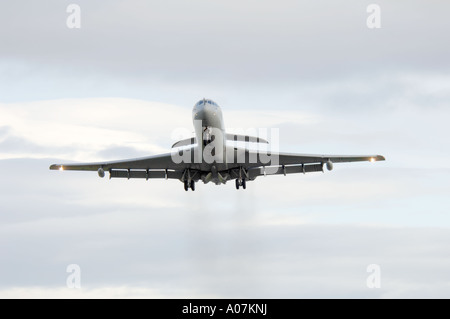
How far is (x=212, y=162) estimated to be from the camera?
60031mm

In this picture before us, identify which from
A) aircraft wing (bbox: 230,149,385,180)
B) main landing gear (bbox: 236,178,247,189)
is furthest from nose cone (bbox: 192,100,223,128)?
main landing gear (bbox: 236,178,247,189)

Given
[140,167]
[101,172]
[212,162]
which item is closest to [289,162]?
[212,162]

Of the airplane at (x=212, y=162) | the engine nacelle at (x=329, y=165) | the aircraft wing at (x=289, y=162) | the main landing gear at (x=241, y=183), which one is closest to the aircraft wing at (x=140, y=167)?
the airplane at (x=212, y=162)

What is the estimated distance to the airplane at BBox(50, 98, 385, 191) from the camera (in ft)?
190

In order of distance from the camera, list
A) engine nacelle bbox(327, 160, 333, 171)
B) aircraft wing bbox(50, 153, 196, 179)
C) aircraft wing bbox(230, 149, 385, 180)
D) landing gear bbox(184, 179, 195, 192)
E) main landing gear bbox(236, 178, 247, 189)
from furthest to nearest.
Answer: landing gear bbox(184, 179, 195, 192)
main landing gear bbox(236, 178, 247, 189)
aircraft wing bbox(50, 153, 196, 179)
aircraft wing bbox(230, 149, 385, 180)
engine nacelle bbox(327, 160, 333, 171)

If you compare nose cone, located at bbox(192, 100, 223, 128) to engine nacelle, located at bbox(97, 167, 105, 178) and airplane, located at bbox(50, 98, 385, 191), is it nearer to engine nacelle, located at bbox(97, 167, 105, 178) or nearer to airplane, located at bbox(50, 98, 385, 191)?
airplane, located at bbox(50, 98, 385, 191)

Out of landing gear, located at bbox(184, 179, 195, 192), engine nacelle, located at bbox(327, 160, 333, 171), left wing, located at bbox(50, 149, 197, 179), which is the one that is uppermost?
left wing, located at bbox(50, 149, 197, 179)

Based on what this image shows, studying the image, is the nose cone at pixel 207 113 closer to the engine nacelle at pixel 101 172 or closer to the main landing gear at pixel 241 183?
the main landing gear at pixel 241 183

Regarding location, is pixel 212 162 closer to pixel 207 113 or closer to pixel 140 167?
pixel 207 113

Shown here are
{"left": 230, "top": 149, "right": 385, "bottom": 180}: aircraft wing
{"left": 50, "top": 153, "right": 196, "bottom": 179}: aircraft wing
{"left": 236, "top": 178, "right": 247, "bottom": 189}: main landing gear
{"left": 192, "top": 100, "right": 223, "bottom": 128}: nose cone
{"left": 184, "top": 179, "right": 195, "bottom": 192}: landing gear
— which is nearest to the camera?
{"left": 192, "top": 100, "right": 223, "bottom": 128}: nose cone
